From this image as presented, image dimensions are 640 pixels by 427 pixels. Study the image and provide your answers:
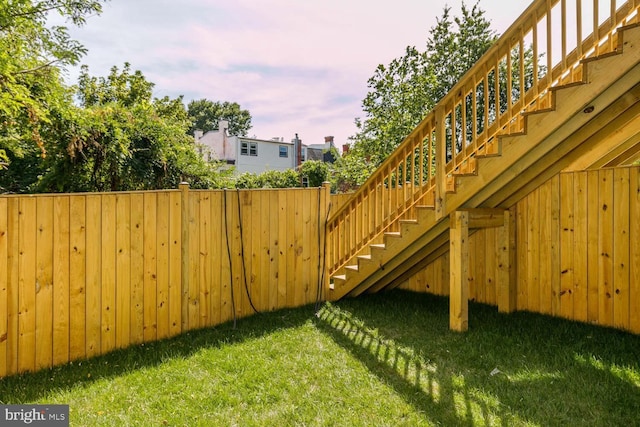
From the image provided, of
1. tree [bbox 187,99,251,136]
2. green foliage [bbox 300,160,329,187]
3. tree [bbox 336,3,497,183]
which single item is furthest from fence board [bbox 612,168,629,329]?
tree [bbox 187,99,251,136]

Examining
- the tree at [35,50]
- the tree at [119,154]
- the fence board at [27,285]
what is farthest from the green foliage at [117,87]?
the fence board at [27,285]

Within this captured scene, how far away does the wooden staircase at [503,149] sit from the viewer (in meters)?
2.59

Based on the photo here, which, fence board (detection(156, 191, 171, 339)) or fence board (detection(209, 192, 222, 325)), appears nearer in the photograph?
fence board (detection(156, 191, 171, 339))

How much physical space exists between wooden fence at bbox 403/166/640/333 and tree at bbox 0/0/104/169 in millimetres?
4992

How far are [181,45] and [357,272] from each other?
213 inches

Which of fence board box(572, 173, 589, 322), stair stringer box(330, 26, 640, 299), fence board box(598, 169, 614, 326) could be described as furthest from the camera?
fence board box(572, 173, 589, 322)

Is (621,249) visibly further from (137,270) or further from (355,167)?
(355,167)

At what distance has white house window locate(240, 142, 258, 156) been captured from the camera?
72.3 ft

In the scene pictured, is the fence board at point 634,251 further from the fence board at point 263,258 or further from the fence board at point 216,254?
the fence board at point 216,254

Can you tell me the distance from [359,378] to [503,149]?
6.91 ft

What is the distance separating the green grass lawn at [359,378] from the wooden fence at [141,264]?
0.76 ft

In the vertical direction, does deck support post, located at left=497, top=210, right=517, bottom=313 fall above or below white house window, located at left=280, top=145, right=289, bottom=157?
below

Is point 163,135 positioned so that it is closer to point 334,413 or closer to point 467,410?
point 334,413

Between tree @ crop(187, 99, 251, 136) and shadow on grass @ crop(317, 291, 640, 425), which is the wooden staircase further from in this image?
tree @ crop(187, 99, 251, 136)
